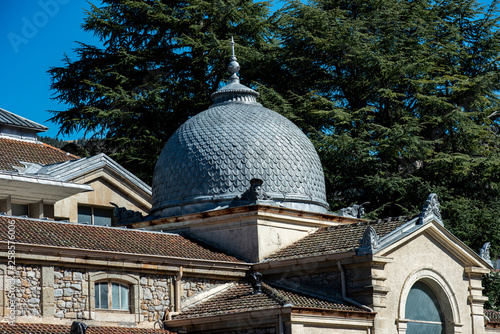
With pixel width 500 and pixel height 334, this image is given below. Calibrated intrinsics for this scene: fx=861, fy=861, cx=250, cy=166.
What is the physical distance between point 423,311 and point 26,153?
15.6m

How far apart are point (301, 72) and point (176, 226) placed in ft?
52.6

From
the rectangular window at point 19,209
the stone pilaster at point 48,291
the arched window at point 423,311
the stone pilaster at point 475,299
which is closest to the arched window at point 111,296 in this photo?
the stone pilaster at point 48,291

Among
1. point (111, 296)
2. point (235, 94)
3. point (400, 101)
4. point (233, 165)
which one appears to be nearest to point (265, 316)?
point (111, 296)

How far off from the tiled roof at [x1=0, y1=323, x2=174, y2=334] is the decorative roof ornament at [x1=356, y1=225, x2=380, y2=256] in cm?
571

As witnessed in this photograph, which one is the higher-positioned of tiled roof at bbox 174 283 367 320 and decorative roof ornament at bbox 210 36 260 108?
decorative roof ornament at bbox 210 36 260 108

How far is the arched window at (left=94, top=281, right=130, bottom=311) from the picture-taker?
22.2 m

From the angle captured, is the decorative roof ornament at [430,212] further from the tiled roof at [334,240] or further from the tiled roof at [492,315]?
the tiled roof at [492,315]

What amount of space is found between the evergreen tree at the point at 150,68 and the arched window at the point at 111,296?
17.7m

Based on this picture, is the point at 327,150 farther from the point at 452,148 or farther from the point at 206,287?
the point at 206,287

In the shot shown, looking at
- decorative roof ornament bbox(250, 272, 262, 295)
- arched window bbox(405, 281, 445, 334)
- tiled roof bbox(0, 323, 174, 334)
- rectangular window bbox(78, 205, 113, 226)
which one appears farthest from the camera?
rectangular window bbox(78, 205, 113, 226)

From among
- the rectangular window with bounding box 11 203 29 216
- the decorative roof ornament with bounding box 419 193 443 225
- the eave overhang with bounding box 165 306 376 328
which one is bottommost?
the eave overhang with bounding box 165 306 376 328

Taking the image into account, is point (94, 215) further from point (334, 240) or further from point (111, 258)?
point (334, 240)

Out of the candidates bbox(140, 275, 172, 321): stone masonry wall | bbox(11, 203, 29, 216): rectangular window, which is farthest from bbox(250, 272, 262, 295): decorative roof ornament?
bbox(11, 203, 29, 216): rectangular window

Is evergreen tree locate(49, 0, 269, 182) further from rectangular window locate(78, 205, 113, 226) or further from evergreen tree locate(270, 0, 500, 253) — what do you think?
rectangular window locate(78, 205, 113, 226)
